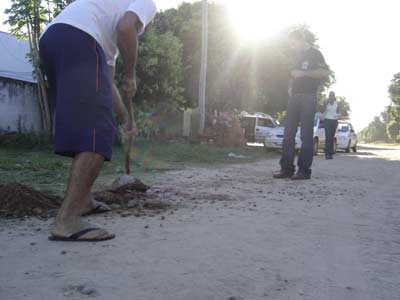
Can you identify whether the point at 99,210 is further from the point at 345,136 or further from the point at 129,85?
the point at 345,136

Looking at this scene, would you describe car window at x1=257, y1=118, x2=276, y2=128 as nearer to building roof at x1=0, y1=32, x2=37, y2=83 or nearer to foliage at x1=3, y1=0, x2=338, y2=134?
foliage at x1=3, y1=0, x2=338, y2=134

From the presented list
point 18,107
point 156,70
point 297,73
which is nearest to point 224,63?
point 156,70

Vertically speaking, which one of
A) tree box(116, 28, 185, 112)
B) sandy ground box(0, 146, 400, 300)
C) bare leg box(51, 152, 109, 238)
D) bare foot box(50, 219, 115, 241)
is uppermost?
tree box(116, 28, 185, 112)

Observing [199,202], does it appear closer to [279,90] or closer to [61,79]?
[61,79]

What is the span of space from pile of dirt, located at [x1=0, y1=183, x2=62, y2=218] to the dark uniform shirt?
419cm

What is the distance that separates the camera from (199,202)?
14.0 feet

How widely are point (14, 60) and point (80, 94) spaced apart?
1705 centimetres

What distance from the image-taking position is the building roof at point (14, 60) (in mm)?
16062

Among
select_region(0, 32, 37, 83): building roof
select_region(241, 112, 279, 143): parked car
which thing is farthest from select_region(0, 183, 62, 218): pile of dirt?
select_region(241, 112, 279, 143): parked car

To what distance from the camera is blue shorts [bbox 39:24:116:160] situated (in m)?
2.73

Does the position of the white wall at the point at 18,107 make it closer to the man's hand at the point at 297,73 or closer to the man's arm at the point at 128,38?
the man's hand at the point at 297,73

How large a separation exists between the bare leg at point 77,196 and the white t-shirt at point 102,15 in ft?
2.45

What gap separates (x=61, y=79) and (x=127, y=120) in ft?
2.80

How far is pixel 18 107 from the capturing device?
1529 centimetres
